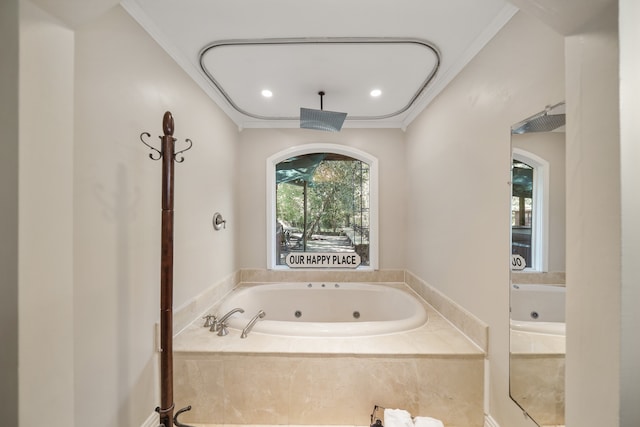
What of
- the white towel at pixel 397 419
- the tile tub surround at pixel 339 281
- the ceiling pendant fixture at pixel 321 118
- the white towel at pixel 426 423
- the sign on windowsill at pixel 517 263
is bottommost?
the white towel at pixel 426 423

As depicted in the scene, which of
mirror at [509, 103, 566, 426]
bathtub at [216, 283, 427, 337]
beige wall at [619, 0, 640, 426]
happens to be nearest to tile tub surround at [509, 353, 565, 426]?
mirror at [509, 103, 566, 426]

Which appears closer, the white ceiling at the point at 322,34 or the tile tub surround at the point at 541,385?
the tile tub surround at the point at 541,385

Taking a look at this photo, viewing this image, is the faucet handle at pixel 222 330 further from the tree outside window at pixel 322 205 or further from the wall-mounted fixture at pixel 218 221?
the tree outside window at pixel 322 205

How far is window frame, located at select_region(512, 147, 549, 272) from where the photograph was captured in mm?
1104

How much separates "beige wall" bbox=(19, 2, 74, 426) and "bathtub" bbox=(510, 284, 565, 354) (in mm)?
1755

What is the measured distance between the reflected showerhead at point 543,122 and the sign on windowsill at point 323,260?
2.13m

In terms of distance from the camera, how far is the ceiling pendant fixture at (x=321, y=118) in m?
→ 1.99

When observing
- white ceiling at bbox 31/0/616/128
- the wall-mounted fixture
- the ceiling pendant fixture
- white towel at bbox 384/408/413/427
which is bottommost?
white towel at bbox 384/408/413/427

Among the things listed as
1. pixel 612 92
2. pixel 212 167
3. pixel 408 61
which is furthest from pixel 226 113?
pixel 612 92

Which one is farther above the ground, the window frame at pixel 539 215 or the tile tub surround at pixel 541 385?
the window frame at pixel 539 215

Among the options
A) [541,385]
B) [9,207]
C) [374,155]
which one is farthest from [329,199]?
[9,207]

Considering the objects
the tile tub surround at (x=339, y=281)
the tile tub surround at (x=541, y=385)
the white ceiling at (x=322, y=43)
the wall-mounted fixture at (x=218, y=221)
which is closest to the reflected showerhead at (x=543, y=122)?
the white ceiling at (x=322, y=43)

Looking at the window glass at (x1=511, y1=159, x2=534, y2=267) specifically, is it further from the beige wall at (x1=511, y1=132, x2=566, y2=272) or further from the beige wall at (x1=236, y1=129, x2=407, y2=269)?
the beige wall at (x1=236, y1=129, x2=407, y2=269)

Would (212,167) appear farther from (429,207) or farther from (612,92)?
(612,92)
